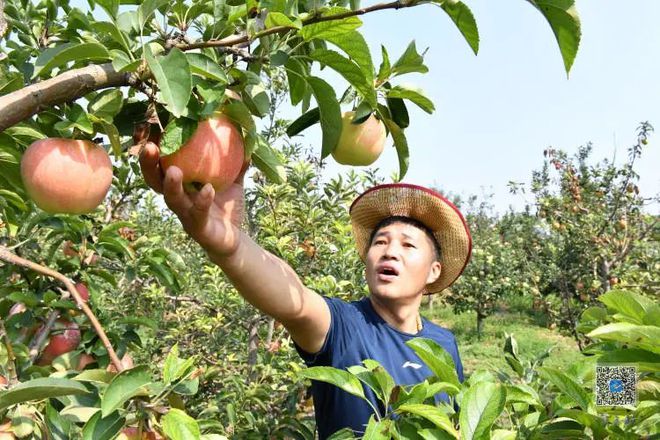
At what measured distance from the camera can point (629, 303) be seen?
819mm

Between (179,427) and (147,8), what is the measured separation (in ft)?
2.06

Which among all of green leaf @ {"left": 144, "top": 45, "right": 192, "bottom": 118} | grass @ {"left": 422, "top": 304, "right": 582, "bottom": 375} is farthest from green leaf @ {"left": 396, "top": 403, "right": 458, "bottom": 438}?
grass @ {"left": 422, "top": 304, "right": 582, "bottom": 375}

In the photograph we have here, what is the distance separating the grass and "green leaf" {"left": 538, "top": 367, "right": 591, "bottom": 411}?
236 inches

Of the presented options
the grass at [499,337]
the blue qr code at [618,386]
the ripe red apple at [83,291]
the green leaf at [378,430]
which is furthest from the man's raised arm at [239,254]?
the grass at [499,337]

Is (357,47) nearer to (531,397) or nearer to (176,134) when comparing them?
(176,134)

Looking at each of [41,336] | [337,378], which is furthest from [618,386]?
[41,336]

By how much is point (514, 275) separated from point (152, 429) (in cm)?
1194

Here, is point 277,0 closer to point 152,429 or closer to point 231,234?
point 231,234

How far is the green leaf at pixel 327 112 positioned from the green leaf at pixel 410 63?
0.19 m

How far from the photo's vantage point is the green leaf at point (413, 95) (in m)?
1.09

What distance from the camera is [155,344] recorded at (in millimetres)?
3572

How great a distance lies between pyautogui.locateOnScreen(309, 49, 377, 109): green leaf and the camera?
889 millimetres

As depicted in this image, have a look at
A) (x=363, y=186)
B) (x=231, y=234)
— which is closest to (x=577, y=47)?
(x=231, y=234)

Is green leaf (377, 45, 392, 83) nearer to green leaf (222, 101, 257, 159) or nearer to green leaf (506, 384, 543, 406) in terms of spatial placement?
green leaf (222, 101, 257, 159)
